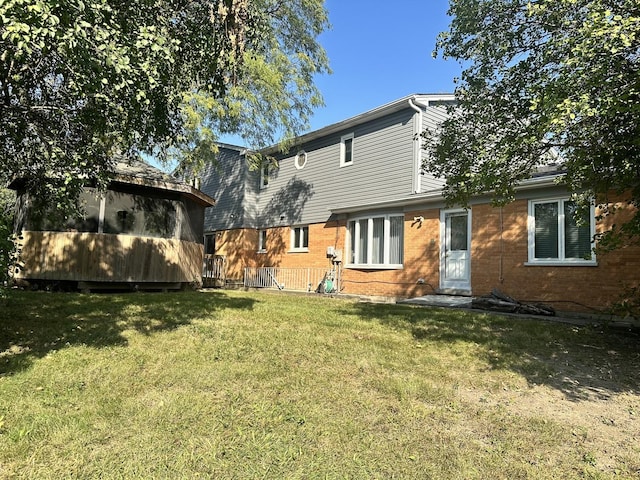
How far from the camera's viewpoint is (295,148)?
19906 millimetres

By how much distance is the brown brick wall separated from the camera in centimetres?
963

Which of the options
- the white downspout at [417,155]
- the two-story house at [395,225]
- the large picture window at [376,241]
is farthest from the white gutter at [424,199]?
the white downspout at [417,155]

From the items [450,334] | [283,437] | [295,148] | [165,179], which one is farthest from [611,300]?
[295,148]

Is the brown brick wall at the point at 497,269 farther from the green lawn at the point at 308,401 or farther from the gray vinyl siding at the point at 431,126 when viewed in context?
the green lawn at the point at 308,401

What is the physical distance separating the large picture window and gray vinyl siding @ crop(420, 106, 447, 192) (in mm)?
1370

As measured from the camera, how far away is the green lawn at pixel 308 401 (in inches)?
120

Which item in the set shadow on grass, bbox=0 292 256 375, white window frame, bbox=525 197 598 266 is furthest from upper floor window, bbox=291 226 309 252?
white window frame, bbox=525 197 598 266

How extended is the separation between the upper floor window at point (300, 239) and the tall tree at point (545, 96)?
10548 mm

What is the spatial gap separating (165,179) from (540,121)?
38.2 ft

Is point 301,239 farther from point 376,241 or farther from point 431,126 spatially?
point 431,126

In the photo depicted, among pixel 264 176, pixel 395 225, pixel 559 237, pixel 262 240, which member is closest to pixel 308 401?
pixel 559 237

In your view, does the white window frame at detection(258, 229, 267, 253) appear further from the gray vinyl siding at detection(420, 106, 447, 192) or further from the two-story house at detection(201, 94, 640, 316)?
the gray vinyl siding at detection(420, 106, 447, 192)

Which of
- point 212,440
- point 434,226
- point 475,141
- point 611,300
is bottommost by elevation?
point 212,440

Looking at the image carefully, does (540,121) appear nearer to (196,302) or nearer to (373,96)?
(196,302)
